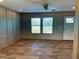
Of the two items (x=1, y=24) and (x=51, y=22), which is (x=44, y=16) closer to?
(x=51, y=22)

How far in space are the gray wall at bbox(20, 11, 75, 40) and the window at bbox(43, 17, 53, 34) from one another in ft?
0.95

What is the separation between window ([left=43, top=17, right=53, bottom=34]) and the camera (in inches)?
352

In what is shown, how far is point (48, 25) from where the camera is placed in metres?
9.05

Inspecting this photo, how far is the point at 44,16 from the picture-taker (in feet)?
29.6

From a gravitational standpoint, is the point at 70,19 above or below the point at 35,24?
above

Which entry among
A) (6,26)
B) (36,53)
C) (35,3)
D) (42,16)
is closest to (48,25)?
(42,16)

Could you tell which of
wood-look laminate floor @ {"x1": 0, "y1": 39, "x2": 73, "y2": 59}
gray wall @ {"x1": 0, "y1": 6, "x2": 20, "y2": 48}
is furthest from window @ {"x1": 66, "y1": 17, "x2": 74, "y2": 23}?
gray wall @ {"x1": 0, "y1": 6, "x2": 20, "y2": 48}

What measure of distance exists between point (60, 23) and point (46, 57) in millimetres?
4963

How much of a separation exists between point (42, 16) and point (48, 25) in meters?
0.88

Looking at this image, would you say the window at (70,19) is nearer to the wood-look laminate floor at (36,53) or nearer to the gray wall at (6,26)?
the wood-look laminate floor at (36,53)

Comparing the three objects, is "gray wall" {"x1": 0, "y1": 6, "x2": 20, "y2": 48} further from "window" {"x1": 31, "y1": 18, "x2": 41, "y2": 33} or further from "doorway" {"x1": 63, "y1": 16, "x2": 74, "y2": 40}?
Answer: "doorway" {"x1": 63, "y1": 16, "x2": 74, "y2": 40}

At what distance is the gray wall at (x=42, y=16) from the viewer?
872 cm

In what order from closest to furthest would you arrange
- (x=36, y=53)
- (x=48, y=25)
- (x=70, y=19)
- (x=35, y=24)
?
(x=36, y=53)
(x=70, y=19)
(x=48, y=25)
(x=35, y=24)

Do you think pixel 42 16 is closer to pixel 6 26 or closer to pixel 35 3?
pixel 6 26
